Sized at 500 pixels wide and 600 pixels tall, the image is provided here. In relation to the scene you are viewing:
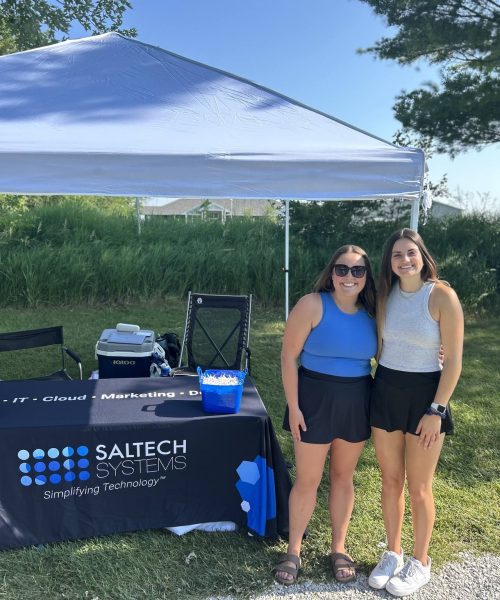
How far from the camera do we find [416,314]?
1858 mm

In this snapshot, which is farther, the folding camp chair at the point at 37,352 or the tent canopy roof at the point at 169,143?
the folding camp chair at the point at 37,352

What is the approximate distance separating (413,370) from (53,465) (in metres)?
1.57

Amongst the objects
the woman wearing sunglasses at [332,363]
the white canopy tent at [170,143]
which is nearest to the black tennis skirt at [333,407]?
the woman wearing sunglasses at [332,363]

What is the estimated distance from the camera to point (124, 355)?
12.4 feet

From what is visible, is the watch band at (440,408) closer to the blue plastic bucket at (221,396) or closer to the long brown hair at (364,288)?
the long brown hair at (364,288)

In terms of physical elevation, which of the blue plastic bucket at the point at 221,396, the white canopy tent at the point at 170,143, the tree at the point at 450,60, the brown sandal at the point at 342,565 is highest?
the tree at the point at 450,60

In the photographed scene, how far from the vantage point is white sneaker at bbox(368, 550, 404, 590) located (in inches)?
82.0

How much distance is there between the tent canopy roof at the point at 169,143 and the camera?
8.36 feet

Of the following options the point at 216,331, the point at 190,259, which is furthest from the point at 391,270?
the point at 190,259

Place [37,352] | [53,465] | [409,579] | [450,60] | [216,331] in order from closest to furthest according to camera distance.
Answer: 1. [409,579]
2. [53,465]
3. [216,331]
4. [37,352]
5. [450,60]

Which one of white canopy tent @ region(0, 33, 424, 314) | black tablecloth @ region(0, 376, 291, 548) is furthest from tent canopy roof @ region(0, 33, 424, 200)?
black tablecloth @ region(0, 376, 291, 548)

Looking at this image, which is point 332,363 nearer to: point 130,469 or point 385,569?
point 385,569

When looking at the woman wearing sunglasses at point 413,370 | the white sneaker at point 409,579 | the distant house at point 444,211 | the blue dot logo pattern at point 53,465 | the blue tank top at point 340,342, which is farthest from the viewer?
the distant house at point 444,211

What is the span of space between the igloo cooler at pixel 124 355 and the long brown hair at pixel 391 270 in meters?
2.29
